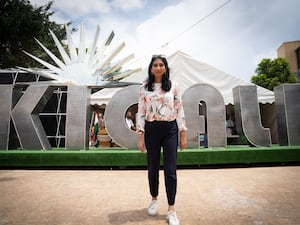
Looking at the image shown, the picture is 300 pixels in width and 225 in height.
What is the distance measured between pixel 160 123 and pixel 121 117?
3.87 m

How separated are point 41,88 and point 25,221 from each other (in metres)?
4.79

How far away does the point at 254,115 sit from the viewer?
6008 millimetres

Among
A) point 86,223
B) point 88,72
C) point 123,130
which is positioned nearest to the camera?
point 86,223

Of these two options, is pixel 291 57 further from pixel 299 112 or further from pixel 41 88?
pixel 41 88

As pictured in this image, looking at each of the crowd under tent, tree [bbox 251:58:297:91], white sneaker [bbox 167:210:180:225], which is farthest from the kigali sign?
tree [bbox 251:58:297:91]

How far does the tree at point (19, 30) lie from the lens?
12.5 meters

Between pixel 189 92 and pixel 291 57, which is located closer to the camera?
pixel 189 92

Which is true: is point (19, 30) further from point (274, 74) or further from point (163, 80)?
point (274, 74)

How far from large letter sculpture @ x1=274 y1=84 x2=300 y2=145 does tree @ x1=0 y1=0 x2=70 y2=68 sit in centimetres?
1410

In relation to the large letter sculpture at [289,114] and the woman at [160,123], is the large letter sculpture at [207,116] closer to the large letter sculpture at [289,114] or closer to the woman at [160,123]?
the large letter sculpture at [289,114]

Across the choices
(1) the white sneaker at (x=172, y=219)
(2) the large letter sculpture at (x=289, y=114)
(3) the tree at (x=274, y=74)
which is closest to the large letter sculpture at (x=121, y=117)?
(1) the white sneaker at (x=172, y=219)

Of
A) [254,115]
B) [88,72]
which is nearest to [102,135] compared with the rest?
[88,72]

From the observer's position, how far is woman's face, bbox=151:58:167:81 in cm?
228

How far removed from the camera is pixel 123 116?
5906 millimetres
